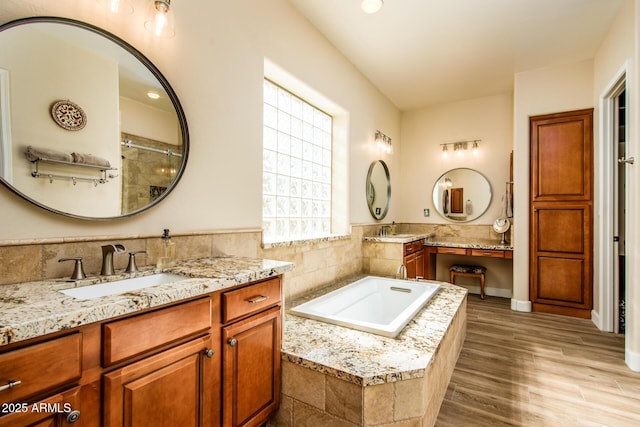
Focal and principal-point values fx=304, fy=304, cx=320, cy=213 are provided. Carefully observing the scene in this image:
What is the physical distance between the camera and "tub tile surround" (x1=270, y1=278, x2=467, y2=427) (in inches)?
55.7

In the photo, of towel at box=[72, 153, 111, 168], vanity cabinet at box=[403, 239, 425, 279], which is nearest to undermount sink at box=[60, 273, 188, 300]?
towel at box=[72, 153, 111, 168]

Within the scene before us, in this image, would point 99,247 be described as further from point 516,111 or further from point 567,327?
point 516,111

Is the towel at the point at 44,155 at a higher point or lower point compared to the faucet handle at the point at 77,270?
higher

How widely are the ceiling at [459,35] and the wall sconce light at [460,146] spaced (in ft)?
2.87

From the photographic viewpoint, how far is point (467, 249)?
13.4ft

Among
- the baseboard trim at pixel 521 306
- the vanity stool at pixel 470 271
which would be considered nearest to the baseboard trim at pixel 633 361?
the baseboard trim at pixel 521 306

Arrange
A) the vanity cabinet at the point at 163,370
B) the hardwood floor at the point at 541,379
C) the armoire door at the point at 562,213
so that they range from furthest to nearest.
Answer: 1. the armoire door at the point at 562,213
2. the hardwood floor at the point at 541,379
3. the vanity cabinet at the point at 163,370

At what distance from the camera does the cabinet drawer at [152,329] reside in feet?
3.05

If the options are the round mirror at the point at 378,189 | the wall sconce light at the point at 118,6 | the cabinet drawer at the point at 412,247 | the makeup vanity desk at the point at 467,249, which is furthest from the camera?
the round mirror at the point at 378,189

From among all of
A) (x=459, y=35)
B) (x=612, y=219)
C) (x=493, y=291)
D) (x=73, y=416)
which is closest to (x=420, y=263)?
(x=493, y=291)

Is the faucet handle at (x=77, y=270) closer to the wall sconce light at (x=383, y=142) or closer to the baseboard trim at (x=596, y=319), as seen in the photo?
the wall sconce light at (x=383, y=142)

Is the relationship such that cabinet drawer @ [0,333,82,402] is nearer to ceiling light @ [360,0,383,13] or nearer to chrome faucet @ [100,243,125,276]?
chrome faucet @ [100,243,125,276]

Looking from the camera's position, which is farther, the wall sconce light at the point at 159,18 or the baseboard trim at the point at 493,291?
the baseboard trim at the point at 493,291

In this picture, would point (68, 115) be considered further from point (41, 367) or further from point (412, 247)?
point (412, 247)
